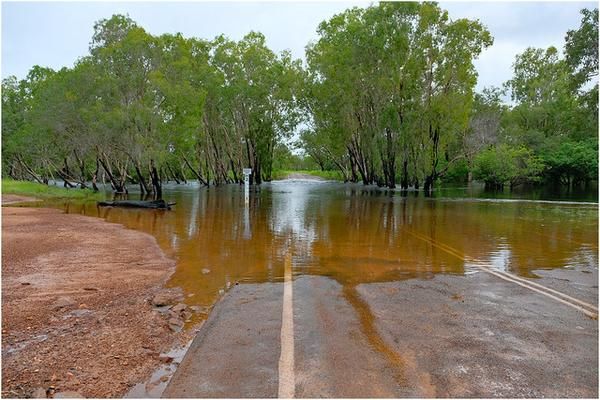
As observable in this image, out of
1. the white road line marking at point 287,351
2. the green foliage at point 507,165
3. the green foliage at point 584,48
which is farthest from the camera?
the green foliage at point 507,165

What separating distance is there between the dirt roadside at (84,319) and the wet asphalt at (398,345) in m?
0.60

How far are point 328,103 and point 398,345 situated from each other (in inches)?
1838

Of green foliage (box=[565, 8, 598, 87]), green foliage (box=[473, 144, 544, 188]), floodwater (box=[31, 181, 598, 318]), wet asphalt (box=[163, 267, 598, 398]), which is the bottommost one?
wet asphalt (box=[163, 267, 598, 398])

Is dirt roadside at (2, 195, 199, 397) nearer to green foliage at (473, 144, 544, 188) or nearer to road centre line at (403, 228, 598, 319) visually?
road centre line at (403, 228, 598, 319)

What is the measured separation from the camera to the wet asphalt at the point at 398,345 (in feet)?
12.7

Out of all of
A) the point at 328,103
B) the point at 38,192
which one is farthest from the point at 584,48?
the point at 38,192

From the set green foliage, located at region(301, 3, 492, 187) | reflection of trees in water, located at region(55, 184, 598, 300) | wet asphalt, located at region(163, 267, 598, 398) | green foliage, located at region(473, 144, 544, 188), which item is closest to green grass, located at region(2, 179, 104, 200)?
reflection of trees in water, located at region(55, 184, 598, 300)

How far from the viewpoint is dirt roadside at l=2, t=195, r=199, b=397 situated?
413 centimetres

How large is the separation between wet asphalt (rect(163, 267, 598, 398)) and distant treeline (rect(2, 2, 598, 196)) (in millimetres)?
21665

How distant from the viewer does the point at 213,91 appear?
49062 mm

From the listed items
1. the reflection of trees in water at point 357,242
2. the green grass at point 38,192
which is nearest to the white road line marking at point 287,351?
the reflection of trees in water at point 357,242

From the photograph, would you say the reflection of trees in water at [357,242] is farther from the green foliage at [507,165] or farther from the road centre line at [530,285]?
the green foliage at [507,165]

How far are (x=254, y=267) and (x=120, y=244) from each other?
4.93 meters

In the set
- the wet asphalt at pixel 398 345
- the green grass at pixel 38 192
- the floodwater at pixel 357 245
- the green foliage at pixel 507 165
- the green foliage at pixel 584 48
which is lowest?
the wet asphalt at pixel 398 345
